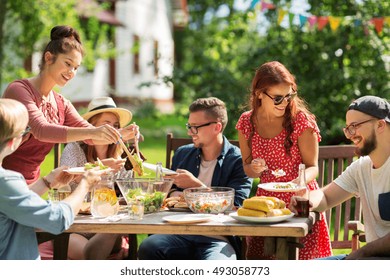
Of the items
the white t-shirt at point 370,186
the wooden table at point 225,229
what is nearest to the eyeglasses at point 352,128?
the white t-shirt at point 370,186

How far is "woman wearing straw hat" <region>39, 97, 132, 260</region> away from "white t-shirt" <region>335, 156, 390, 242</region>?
1303mm

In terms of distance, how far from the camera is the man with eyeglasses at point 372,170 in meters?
3.48

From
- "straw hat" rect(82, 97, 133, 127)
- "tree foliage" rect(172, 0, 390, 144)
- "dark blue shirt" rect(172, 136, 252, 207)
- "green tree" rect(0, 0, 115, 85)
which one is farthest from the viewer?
"green tree" rect(0, 0, 115, 85)

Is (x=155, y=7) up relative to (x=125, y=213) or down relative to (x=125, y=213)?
up

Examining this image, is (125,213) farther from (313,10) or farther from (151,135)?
(151,135)

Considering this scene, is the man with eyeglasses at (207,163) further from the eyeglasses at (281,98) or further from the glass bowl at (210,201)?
the eyeglasses at (281,98)

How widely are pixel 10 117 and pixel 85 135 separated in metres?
1.19

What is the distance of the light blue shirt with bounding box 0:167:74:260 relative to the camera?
2.77 m

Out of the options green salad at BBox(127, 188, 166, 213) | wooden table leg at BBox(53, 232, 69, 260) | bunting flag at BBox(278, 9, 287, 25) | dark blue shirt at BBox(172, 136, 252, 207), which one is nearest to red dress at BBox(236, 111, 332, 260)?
dark blue shirt at BBox(172, 136, 252, 207)

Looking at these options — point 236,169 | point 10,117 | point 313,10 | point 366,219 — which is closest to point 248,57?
point 313,10

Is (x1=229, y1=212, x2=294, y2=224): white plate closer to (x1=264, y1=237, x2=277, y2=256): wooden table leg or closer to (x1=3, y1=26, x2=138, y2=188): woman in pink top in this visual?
(x1=264, y1=237, x2=277, y2=256): wooden table leg

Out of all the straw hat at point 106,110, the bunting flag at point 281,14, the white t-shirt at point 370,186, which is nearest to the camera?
the white t-shirt at point 370,186

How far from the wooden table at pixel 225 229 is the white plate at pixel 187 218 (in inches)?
0.9

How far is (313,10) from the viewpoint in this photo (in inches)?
338
